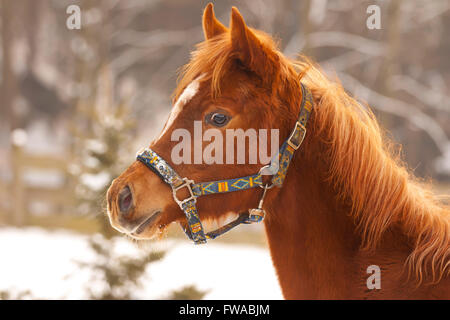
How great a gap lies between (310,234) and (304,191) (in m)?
0.18

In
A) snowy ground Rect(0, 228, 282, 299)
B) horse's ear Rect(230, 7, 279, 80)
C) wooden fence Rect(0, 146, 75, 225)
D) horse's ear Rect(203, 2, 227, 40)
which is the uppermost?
horse's ear Rect(203, 2, 227, 40)

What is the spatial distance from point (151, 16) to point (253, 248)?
612 cm

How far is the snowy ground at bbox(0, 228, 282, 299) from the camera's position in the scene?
3.84 meters

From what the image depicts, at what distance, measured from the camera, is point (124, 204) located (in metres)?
1.61

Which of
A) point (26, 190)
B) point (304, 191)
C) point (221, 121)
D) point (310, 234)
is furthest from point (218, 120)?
point (26, 190)

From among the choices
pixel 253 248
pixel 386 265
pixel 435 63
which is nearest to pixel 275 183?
pixel 386 265

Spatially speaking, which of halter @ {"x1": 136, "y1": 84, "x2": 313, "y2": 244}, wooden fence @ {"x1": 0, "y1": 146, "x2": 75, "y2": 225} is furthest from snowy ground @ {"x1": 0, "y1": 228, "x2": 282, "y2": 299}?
halter @ {"x1": 136, "y1": 84, "x2": 313, "y2": 244}

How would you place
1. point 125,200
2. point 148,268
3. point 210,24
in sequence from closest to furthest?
point 125,200 < point 210,24 < point 148,268

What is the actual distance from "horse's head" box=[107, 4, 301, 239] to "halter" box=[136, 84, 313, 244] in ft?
0.08

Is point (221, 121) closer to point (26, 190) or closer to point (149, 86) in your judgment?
point (149, 86)

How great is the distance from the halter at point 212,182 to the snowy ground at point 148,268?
75.7 inches

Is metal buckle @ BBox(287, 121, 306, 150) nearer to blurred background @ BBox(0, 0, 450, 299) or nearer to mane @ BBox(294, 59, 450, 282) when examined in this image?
mane @ BBox(294, 59, 450, 282)

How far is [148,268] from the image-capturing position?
222 inches
